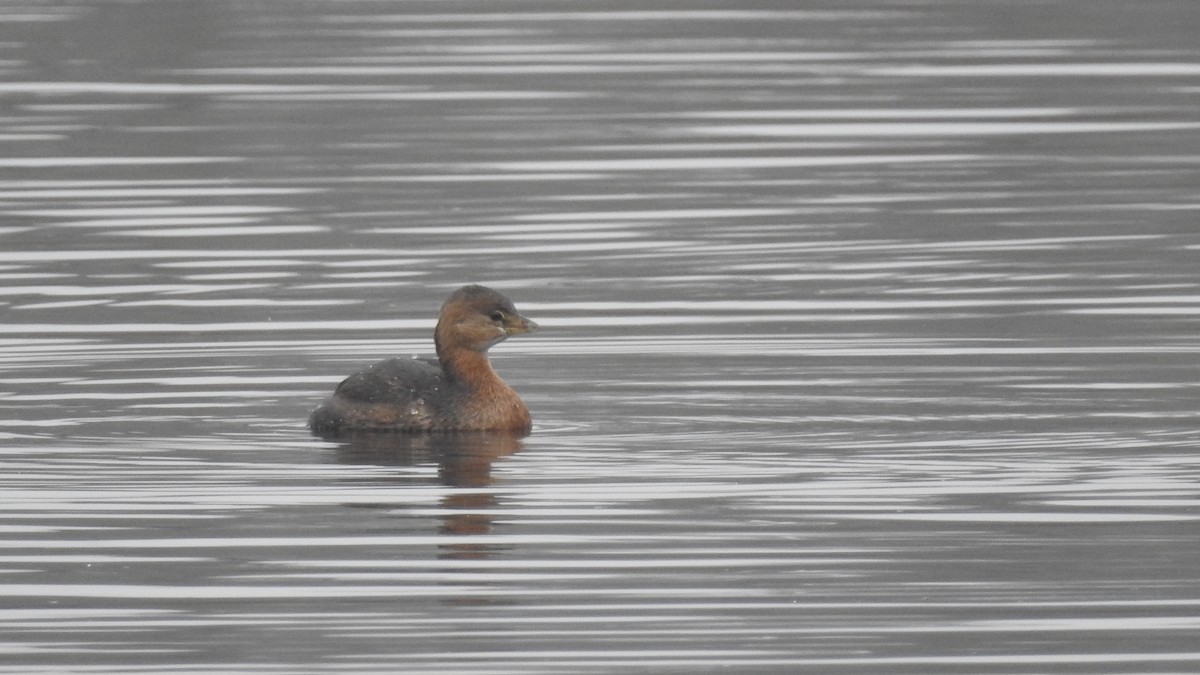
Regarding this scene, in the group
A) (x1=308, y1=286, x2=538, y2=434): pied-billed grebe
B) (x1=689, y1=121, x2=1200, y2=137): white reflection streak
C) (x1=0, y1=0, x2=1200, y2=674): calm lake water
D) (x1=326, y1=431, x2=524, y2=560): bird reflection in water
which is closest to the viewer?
(x1=0, y1=0, x2=1200, y2=674): calm lake water

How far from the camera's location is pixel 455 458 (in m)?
13.7

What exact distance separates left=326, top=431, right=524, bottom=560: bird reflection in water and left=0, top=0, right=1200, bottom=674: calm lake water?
4cm

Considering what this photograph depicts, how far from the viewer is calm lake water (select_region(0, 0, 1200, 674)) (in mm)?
10352

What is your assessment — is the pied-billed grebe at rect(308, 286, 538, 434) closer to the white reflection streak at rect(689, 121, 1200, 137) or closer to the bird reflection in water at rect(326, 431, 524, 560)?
the bird reflection in water at rect(326, 431, 524, 560)

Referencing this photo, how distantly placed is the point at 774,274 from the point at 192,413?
512cm

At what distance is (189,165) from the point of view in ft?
78.7

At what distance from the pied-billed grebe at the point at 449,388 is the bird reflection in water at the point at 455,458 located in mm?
68

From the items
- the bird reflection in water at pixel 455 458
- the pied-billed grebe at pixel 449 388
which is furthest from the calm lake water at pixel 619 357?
the pied-billed grebe at pixel 449 388

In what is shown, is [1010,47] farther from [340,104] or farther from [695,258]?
[695,258]

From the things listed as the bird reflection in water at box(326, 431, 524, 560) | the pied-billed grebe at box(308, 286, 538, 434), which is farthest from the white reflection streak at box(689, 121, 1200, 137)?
the bird reflection in water at box(326, 431, 524, 560)

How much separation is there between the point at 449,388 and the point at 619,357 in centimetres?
165

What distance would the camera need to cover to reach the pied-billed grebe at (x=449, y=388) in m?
14.2

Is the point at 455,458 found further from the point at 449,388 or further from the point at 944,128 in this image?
the point at 944,128

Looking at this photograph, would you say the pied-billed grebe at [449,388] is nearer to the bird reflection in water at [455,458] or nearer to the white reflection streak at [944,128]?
the bird reflection in water at [455,458]
